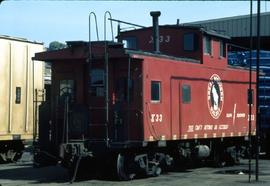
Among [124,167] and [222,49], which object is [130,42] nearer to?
[222,49]

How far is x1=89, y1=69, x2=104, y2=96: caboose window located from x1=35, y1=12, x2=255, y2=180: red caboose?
0.03 m

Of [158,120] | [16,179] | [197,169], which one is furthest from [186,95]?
[16,179]

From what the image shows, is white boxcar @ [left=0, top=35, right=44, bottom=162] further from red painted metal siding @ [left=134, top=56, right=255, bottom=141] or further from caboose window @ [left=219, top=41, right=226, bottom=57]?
caboose window @ [left=219, top=41, right=226, bottom=57]

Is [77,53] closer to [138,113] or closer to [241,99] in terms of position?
[138,113]

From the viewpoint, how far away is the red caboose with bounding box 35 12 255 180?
15031mm

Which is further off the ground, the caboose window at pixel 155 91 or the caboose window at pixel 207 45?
the caboose window at pixel 207 45

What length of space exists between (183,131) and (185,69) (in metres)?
1.78

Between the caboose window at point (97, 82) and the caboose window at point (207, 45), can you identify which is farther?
the caboose window at point (207, 45)

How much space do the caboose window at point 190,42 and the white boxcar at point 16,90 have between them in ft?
17.1

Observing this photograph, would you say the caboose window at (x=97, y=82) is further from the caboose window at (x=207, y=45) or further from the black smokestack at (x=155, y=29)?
the caboose window at (x=207, y=45)

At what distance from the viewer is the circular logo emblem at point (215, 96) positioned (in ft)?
59.9

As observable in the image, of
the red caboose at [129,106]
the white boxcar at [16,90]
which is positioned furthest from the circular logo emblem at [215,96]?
the white boxcar at [16,90]

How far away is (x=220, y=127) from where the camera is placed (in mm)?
18797

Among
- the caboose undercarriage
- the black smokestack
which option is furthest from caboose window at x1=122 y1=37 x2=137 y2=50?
the caboose undercarriage
